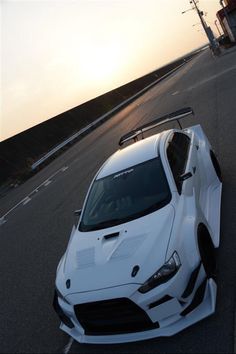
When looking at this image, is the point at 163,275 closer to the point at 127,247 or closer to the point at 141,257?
the point at 141,257

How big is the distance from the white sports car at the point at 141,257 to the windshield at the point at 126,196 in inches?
0.6

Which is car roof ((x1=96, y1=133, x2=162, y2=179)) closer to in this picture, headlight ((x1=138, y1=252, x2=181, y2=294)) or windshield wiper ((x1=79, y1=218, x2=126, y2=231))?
windshield wiper ((x1=79, y1=218, x2=126, y2=231))

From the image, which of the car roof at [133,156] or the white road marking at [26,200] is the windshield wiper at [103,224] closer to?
the car roof at [133,156]

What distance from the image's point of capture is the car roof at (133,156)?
678 centimetres

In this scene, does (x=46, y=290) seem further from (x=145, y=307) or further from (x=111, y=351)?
(x=145, y=307)

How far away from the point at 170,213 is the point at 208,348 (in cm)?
155

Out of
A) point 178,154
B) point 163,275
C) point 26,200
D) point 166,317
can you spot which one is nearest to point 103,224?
point 163,275

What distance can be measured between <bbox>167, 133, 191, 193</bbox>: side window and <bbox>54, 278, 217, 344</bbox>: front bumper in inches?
57.7

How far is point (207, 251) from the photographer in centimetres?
546

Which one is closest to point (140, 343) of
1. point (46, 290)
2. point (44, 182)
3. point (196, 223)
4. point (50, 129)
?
point (196, 223)

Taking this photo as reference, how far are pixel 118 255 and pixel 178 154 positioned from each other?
2393 millimetres

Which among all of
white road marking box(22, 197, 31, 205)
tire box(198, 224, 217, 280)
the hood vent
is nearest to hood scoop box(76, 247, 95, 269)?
the hood vent

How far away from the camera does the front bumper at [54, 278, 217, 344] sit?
4.66 metres

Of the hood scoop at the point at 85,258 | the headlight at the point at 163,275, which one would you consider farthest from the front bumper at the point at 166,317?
the hood scoop at the point at 85,258
